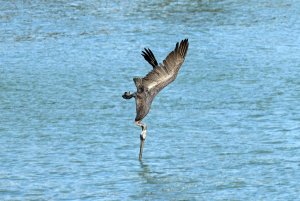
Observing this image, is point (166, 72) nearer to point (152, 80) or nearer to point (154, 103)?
point (152, 80)

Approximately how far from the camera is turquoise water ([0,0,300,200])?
10797 mm

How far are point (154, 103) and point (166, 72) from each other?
4.17 m

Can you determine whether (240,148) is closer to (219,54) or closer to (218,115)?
(218,115)

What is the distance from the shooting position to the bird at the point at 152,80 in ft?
34.7

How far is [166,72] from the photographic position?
10.9 m

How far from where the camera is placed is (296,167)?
11.3 m

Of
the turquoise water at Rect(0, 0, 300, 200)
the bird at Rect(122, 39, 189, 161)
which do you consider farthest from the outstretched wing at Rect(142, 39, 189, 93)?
the turquoise water at Rect(0, 0, 300, 200)

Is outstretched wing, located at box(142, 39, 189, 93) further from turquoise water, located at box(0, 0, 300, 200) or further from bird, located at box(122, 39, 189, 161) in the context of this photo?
turquoise water, located at box(0, 0, 300, 200)

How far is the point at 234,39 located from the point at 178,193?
9.83 meters

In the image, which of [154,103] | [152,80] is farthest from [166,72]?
[154,103]

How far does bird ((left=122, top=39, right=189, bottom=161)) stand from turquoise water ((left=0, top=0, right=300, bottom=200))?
0.80 meters

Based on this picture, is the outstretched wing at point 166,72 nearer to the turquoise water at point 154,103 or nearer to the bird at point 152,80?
the bird at point 152,80

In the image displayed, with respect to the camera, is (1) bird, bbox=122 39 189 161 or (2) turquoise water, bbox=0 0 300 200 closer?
(1) bird, bbox=122 39 189 161

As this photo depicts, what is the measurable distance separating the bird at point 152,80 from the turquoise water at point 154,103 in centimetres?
80
